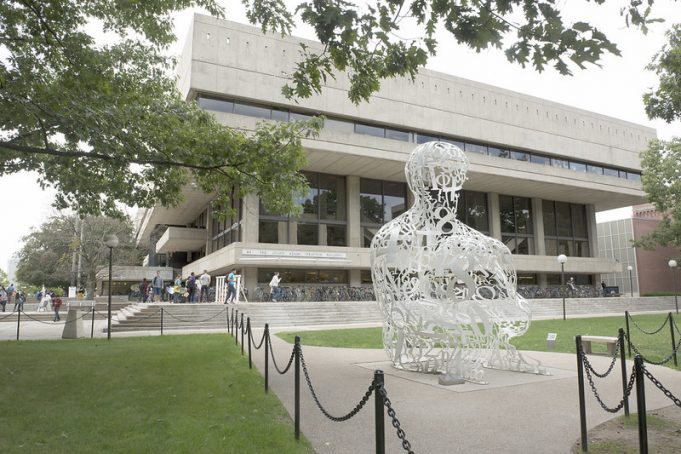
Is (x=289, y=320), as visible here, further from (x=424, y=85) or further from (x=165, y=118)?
(x=424, y=85)

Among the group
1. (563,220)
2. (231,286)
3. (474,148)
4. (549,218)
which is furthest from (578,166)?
(231,286)

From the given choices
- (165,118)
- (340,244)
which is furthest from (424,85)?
(165,118)

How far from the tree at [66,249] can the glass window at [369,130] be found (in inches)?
878

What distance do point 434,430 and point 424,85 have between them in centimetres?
3342

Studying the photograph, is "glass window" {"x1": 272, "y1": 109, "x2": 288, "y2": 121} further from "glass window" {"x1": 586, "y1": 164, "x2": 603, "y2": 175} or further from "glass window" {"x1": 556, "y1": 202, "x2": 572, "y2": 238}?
"glass window" {"x1": 586, "y1": 164, "x2": 603, "y2": 175}

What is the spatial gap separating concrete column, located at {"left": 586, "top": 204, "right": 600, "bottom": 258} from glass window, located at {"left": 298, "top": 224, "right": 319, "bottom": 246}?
89.9 feet

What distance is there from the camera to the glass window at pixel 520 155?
128 feet

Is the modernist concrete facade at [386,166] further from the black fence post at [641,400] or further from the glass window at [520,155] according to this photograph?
the black fence post at [641,400]

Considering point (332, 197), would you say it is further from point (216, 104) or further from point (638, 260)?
point (638, 260)

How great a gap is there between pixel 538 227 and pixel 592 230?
750 cm

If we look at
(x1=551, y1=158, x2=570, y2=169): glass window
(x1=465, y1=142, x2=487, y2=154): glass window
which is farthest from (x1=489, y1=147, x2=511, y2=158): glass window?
(x1=551, y1=158, x2=570, y2=169): glass window

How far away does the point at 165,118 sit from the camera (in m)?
11.1

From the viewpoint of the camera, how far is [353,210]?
33219mm

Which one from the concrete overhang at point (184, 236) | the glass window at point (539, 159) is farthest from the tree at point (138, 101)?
the glass window at point (539, 159)
